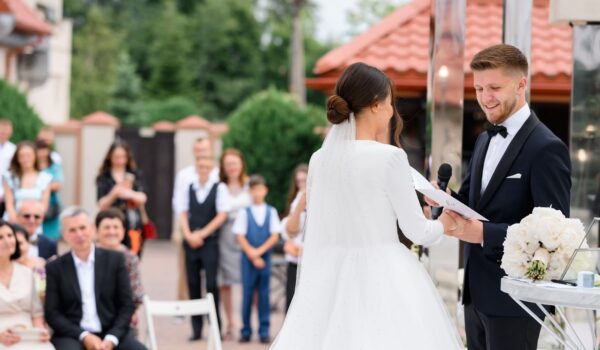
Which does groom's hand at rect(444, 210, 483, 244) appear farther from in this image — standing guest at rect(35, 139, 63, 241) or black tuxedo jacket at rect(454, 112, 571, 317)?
standing guest at rect(35, 139, 63, 241)

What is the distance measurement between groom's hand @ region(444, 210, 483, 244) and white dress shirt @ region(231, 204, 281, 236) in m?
6.52

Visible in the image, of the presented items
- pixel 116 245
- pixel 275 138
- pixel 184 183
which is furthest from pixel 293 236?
pixel 275 138

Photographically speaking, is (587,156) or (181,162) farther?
(181,162)

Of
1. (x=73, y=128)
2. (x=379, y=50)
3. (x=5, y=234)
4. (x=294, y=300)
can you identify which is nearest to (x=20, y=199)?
(x=5, y=234)

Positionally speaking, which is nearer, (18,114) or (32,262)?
(32,262)

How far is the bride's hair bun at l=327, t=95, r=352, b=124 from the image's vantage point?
470cm

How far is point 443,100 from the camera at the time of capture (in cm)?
672

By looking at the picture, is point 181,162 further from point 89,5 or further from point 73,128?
point 89,5

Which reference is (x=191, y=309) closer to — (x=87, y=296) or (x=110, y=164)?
(x=87, y=296)

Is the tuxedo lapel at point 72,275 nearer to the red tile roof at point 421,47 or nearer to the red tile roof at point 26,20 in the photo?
the red tile roof at point 421,47

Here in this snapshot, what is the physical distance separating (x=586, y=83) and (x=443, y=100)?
1204 millimetres

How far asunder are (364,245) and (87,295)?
11.5 feet

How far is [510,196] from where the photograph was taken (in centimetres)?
480

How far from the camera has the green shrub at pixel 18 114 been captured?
17.8 m
